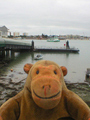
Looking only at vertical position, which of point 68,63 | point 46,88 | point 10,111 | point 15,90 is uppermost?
point 46,88

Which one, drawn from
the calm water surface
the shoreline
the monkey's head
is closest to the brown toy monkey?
the monkey's head

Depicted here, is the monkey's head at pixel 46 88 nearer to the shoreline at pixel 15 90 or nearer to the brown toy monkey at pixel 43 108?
the brown toy monkey at pixel 43 108

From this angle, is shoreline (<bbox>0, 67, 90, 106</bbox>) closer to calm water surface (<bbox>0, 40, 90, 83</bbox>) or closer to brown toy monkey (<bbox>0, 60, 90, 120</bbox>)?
calm water surface (<bbox>0, 40, 90, 83</bbox>)

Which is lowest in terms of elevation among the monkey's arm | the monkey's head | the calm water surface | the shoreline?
the calm water surface

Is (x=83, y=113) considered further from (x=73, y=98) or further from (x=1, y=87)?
(x=1, y=87)

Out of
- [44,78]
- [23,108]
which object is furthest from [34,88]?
[23,108]

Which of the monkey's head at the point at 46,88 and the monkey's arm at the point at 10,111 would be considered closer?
the monkey's head at the point at 46,88

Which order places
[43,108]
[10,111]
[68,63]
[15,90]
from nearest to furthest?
[43,108], [10,111], [15,90], [68,63]

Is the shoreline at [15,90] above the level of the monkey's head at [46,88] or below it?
below

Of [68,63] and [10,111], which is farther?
[68,63]

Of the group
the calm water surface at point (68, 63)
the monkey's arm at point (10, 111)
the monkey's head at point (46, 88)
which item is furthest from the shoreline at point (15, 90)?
the monkey's head at point (46, 88)

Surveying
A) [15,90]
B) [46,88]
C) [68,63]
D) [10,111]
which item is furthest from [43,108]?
[68,63]

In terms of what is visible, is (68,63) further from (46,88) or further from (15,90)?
(46,88)

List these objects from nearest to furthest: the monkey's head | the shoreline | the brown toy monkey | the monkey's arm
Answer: the monkey's head < the brown toy monkey < the monkey's arm < the shoreline
